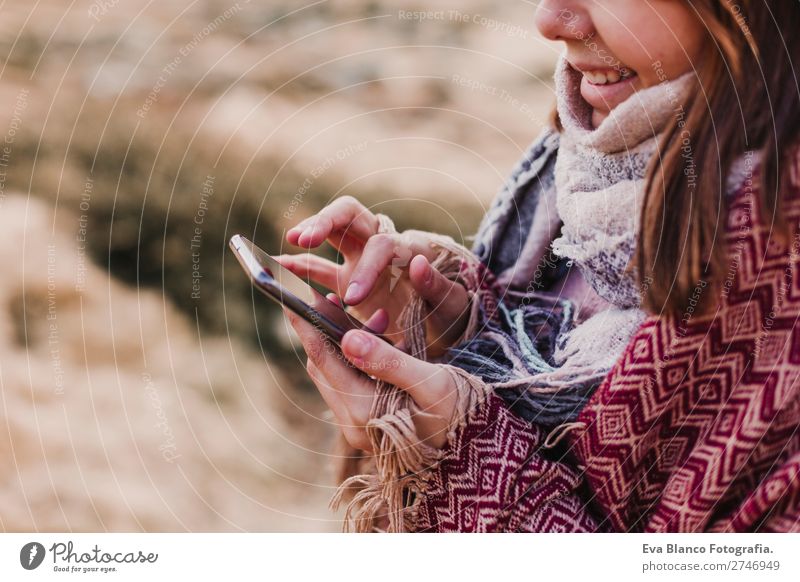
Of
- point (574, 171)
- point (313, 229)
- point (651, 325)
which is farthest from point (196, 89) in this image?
point (651, 325)

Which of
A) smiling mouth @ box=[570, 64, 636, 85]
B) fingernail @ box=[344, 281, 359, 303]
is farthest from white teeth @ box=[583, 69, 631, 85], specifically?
fingernail @ box=[344, 281, 359, 303]

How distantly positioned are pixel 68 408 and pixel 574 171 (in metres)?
0.52

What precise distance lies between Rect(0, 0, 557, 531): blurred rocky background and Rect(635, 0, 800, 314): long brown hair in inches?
10.3

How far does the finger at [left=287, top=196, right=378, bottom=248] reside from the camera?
565 mm

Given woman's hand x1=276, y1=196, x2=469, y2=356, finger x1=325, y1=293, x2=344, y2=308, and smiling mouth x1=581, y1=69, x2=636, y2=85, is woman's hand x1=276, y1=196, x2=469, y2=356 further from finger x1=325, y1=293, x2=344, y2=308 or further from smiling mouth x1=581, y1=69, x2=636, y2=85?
smiling mouth x1=581, y1=69, x2=636, y2=85

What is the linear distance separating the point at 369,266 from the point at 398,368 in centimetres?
9

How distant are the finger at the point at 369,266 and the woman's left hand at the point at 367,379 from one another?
0.14ft

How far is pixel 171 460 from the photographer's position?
0.73 meters

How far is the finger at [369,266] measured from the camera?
549 mm

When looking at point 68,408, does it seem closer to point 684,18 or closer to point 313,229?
point 313,229

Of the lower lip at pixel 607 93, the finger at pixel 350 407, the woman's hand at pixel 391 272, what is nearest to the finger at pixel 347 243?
the woman's hand at pixel 391 272

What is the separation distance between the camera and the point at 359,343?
1.63 ft
